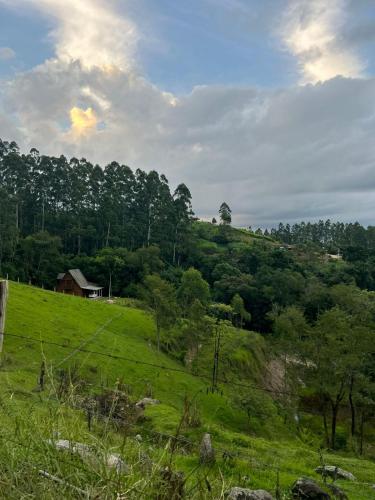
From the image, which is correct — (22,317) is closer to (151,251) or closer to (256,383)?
(256,383)

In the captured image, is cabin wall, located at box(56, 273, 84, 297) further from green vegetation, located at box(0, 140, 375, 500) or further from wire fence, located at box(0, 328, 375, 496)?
wire fence, located at box(0, 328, 375, 496)

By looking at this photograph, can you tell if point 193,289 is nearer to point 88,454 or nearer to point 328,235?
point 88,454

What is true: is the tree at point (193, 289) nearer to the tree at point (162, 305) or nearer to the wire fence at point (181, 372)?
the tree at point (162, 305)

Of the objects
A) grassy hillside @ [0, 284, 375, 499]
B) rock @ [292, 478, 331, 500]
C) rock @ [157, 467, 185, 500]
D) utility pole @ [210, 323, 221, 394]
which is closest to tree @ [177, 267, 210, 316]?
grassy hillside @ [0, 284, 375, 499]

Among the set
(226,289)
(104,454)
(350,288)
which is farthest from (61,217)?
(104,454)

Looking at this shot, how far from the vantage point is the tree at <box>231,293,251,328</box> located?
6206 cm

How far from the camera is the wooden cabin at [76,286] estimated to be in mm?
65200

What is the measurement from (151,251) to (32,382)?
49659 millimetres

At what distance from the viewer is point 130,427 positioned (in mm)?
3600

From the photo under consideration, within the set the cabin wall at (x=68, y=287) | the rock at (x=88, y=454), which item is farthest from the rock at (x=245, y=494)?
the cabin wall at (x=68, y=287)

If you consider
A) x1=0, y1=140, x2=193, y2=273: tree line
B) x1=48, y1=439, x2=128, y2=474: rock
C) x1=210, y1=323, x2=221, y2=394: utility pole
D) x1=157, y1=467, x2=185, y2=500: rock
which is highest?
x1=0, y1=140, x2=193, y2=273: tree line

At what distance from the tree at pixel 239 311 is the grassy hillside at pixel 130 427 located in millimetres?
8506

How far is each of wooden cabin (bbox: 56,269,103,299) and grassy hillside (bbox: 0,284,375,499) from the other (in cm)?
1484

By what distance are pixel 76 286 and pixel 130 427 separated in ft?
211
